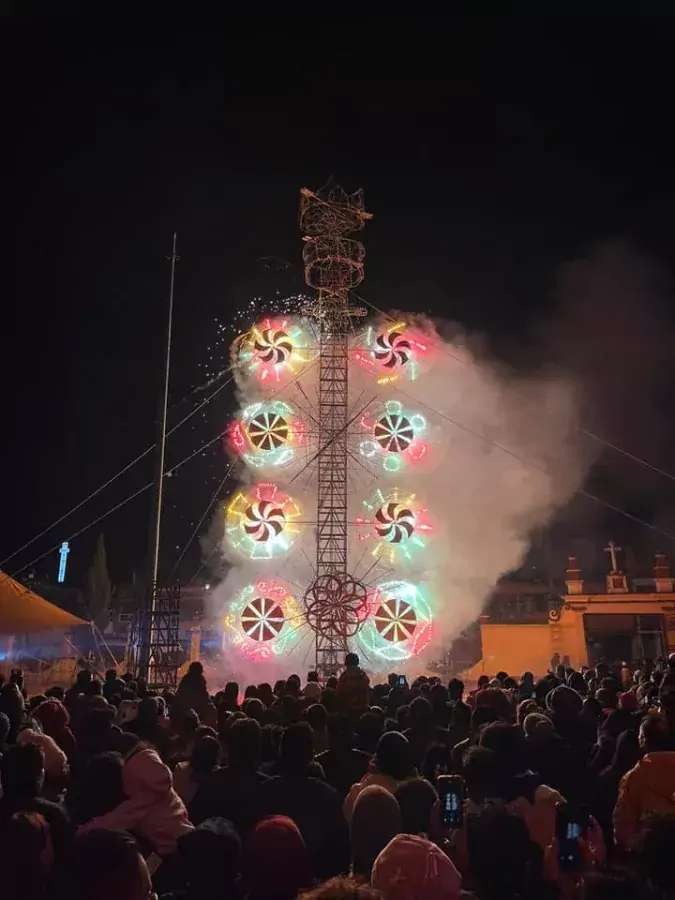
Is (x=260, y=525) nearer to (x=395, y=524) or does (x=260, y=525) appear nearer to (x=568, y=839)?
(x=395, y=524)

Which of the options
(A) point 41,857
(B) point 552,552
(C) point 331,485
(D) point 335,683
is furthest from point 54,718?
(B) point 552,552

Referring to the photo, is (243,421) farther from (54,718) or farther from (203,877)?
Result: (203,877)

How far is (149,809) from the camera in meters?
4.25

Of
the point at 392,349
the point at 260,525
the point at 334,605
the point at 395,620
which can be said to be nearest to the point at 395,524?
the point at 395,620

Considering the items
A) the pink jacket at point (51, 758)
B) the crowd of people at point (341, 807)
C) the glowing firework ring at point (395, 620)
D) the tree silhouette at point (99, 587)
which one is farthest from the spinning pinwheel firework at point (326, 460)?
the tree silhouette at point (99, 587)

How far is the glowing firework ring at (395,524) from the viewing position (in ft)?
83.6

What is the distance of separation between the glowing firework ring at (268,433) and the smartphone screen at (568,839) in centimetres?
2317

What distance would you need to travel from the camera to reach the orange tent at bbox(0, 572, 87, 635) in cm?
1944

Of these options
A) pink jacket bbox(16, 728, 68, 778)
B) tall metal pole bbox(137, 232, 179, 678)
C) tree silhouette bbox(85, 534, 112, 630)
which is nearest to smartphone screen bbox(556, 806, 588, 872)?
pink jacket bbox(16, 728, 68, 778)

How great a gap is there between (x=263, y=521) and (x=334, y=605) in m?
4.99

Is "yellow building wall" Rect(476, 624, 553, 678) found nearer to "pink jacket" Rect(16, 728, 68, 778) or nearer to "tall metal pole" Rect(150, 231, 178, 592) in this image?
"tall metal pole" Rect(150, 231, 178, 592)

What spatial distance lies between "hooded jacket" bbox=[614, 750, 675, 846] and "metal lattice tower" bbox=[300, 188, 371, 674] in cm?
1892

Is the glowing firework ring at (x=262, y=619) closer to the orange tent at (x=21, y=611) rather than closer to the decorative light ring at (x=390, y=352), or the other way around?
the orange tent at (x=21, y=611)

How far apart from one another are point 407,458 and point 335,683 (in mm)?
16727
